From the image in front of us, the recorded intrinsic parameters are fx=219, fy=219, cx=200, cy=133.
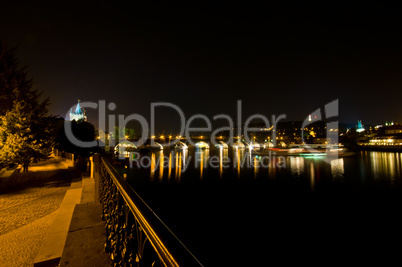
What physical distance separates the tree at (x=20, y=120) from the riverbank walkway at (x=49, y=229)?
197 inches

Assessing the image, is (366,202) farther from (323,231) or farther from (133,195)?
(133,195)

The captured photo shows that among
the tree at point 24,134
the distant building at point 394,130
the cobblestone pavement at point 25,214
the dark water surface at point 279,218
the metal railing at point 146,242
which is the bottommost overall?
the dark water surface at point 279,218

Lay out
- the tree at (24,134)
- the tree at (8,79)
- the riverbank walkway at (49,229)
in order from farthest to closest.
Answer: the tree at (8,79) → the tree at (24,134) → the riverbank walkway at (49,229)

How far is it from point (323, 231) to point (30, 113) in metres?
19.7

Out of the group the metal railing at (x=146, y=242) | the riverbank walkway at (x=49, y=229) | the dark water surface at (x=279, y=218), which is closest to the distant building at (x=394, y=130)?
the dark water surface at (x=279, y=218)

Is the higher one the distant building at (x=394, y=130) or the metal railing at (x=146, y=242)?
the distant building at (x=394, y=130)

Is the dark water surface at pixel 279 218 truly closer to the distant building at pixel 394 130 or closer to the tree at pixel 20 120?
the tree at pixel 20 120

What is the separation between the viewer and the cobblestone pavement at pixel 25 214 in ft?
14.3

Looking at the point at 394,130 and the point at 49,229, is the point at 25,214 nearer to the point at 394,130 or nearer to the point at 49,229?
the point at 49,229

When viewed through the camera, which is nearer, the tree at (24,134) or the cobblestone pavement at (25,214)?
the cobblestone pavement at (25,214)

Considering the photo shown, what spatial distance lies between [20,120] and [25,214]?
10160 mm

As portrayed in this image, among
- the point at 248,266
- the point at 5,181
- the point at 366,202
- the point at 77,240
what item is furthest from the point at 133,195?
the point at 366,202

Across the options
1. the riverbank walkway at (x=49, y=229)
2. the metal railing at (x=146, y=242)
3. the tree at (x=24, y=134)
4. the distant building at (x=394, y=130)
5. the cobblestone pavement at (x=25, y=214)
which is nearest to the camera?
the metal railing at (x=146, y=242)

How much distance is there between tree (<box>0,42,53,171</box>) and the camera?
1374 cm
